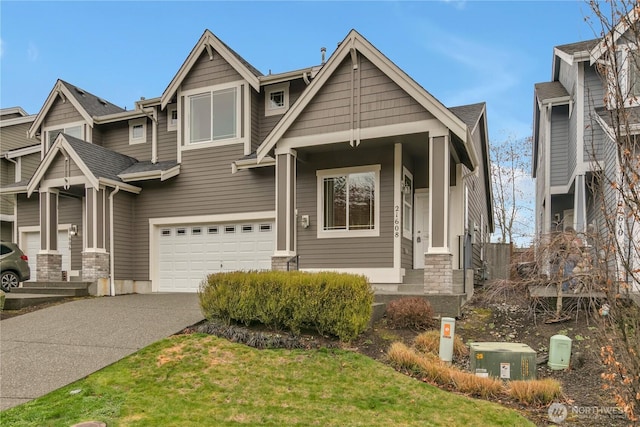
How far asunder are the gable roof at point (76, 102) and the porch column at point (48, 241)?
3.31 metres

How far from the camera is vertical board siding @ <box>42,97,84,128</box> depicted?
16.0 meters

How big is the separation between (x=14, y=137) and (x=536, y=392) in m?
23.6

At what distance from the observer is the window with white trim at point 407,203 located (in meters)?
10.8

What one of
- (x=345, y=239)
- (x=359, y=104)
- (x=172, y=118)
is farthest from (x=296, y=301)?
(x=172, y=118)

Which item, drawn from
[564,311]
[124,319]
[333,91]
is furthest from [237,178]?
[564,311]

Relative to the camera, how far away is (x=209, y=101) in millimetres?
13500

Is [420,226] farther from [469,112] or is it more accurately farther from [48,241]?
[48,241]

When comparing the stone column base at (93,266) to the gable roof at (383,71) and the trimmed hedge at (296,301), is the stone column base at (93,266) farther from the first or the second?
the trimmed hedge at (296,301)

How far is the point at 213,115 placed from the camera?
44.0 ft

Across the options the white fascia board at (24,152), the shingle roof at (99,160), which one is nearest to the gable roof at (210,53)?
the shingle roof at (99,160)

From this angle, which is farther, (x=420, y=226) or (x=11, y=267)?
(x=11, y=267)

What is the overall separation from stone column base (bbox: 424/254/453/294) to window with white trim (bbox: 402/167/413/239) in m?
1.90

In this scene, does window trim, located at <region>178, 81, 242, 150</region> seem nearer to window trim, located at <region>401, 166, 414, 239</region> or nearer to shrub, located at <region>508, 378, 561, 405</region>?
window trim, located at <region>401, 166, 414, 239</region>

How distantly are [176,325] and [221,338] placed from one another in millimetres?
1323
